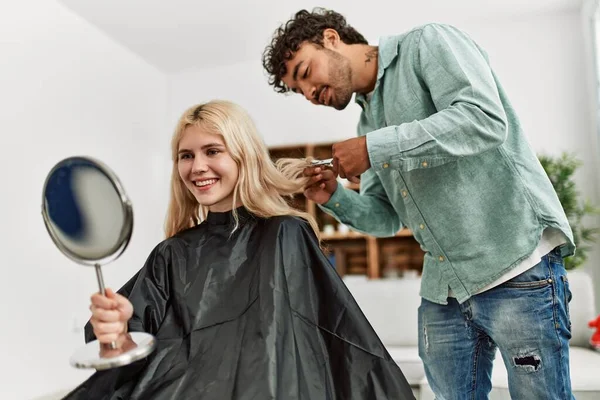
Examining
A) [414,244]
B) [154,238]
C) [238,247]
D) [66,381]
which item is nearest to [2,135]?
[66,381]

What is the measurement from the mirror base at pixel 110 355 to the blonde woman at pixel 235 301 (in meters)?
0.03

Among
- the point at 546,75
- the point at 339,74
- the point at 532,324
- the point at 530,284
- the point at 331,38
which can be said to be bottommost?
the point at 532,324

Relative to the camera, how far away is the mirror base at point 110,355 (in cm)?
107

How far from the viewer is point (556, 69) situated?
16.8 ft

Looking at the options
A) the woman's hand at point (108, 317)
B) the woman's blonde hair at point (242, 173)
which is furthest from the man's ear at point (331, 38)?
the woman's hand at point (108, 317)

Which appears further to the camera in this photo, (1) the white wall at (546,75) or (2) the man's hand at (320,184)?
(1) the white wall at (546,75)

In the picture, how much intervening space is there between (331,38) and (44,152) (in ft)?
10.2

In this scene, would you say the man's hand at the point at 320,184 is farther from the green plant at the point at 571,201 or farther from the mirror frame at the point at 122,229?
the green plant at the point at 571,201

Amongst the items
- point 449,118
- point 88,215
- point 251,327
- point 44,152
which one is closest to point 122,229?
point 88,215

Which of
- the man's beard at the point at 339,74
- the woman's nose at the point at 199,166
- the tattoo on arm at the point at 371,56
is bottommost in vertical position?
the woman's nose at the point at 199,166

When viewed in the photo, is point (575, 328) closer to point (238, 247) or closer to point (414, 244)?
point (414, 244)

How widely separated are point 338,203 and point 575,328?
240cm

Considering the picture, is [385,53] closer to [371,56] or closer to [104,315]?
[371,56]

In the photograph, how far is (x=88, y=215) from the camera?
1163 mm
